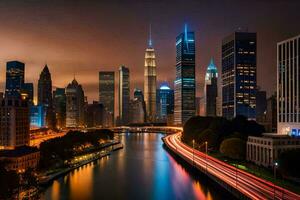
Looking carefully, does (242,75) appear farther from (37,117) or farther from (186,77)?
(37,117)

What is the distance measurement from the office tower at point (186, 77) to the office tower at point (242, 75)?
30649 mm

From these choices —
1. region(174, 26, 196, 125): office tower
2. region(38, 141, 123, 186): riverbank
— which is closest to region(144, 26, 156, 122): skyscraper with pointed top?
region(174, 26, 196, 125): office tower

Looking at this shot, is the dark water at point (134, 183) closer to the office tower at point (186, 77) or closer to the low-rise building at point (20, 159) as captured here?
the low-rise building at point (20, 159)

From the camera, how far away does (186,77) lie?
136 metres

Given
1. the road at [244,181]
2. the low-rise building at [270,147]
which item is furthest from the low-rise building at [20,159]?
the low-rise building at [270,147]

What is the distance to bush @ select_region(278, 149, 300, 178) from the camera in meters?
27.4

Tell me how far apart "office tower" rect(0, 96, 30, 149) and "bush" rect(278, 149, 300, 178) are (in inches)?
1280

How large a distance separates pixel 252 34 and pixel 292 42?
200 feet

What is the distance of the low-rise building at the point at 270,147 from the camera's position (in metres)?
33.7

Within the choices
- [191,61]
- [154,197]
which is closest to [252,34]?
[191,61]

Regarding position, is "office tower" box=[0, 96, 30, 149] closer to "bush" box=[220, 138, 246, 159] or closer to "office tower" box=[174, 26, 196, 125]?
"bush" box=[220, 138, 246, 159]

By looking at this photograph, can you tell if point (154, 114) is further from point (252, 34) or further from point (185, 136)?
point (185, 136)

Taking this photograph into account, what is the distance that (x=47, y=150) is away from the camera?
131 feet

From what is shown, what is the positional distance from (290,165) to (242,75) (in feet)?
253
